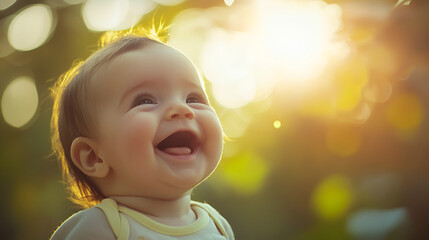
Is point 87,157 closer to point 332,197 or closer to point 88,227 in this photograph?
point 88,227

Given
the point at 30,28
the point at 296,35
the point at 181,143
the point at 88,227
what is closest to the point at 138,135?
the point at 181,143

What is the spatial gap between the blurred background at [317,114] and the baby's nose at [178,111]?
611 mm

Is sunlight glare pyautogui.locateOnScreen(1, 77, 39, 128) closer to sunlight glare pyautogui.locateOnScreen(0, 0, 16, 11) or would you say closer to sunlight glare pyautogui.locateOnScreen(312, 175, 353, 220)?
sunlight glare pyautogui.locateOnScreen(0, 0, 16, 11)

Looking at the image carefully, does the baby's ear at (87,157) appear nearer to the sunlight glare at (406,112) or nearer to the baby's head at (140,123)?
the baby's head at (140,123)

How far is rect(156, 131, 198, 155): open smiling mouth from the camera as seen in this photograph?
909 mm

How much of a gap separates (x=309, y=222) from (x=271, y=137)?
0.44 meters

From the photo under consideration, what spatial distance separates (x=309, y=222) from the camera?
199 cm

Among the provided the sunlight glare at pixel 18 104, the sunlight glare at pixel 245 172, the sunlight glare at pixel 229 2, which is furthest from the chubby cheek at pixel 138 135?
the sunlight glare at pixel 18 104

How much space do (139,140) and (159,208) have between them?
179mm

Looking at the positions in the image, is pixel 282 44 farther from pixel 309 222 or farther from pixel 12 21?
pixel 12 21

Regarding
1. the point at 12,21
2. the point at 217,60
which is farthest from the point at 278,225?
the point at 12,21

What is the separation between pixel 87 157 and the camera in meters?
0.96

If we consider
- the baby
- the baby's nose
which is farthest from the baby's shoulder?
the baby's nose

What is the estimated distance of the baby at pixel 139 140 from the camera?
2.88 ft
